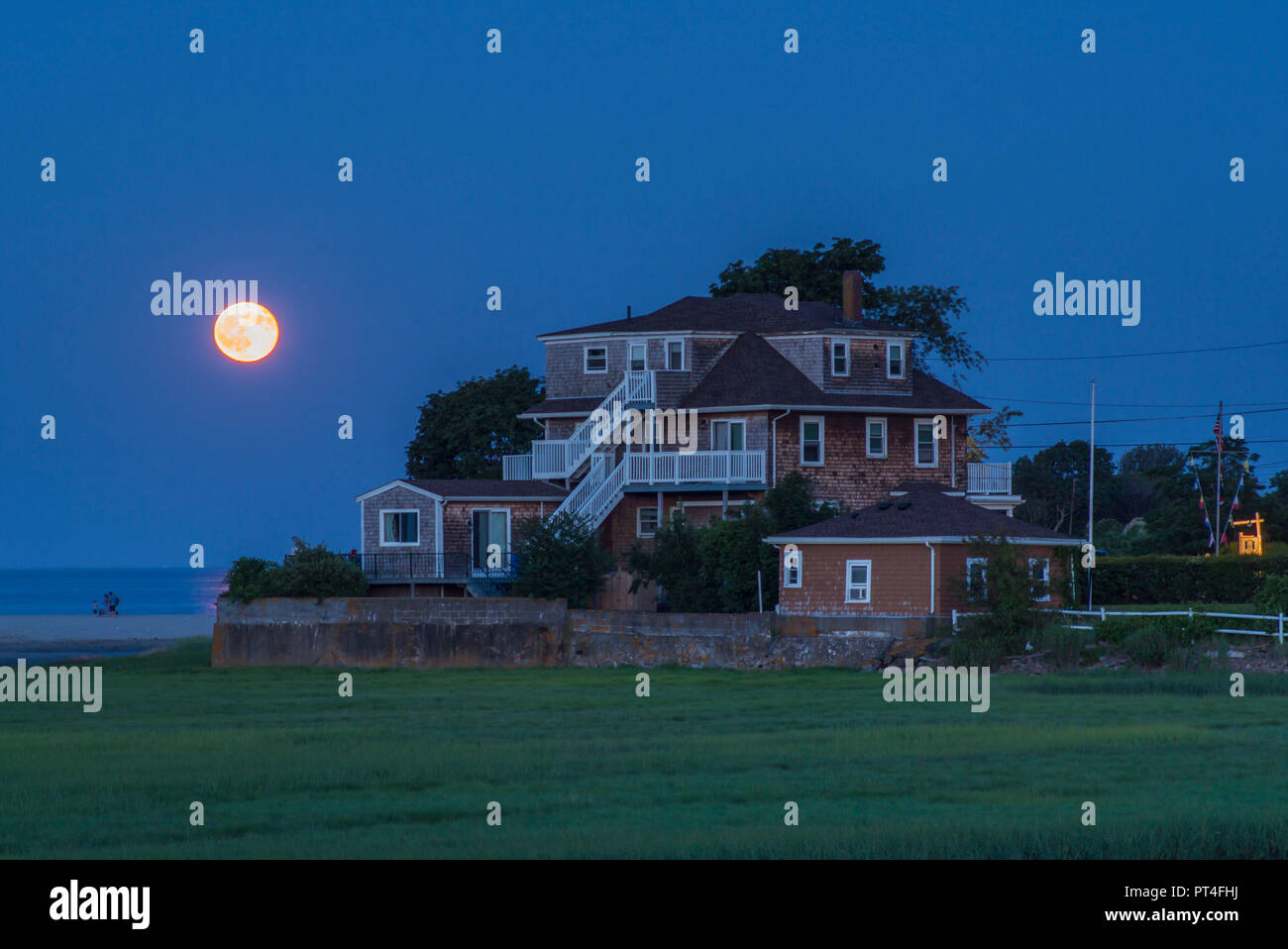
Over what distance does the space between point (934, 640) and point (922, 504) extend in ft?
20.6

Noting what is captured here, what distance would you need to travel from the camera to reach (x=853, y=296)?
2470 inches

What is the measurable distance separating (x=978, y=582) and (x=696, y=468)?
1400 centimetres

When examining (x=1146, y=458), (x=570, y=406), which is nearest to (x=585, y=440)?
(x=570, y=406)

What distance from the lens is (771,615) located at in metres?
48.1

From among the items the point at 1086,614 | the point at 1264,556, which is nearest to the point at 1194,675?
the point at 1086,614

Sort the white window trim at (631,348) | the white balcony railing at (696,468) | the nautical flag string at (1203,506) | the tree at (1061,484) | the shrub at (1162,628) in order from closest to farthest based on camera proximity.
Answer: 1. the shrub at (1162,628)
2. the white balcony railing at (696,468)
3. the white window trim at (631,348)
4. the nautical flag string at (1203,506)
5. the tree at (1061,484)

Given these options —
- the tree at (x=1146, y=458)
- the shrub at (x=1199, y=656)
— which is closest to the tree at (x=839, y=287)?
the shrub at (x=1199, y=656)

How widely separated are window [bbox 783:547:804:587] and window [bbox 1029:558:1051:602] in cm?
646

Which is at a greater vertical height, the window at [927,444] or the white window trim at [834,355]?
the white window trim at [834,355]

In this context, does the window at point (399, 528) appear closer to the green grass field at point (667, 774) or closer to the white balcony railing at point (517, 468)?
the white balcony railing at point (517, 468)

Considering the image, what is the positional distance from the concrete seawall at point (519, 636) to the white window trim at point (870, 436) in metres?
12.7

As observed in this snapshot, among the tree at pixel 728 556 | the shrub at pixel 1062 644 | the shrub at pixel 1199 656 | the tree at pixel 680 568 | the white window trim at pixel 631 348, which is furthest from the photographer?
the white window trim at pixel 631 348

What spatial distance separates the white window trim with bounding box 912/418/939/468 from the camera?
198 feet

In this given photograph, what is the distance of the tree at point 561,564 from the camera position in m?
53.2
